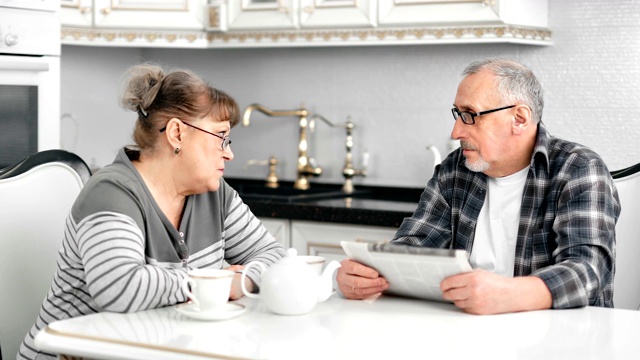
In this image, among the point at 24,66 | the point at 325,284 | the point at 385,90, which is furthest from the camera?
the point at 385,90

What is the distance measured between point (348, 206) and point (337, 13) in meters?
0.74

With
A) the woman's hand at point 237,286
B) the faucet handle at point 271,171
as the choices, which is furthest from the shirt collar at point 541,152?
the faucet handle at point 271,171

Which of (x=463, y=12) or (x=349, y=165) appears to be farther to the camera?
(x=349, y=165)

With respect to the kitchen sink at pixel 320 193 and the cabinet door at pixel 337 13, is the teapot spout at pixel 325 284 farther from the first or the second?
the cabinet door at pixel 337 13

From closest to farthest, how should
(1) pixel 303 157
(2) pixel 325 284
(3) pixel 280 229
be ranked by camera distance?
(2) pixel 325 284 → (3) pixel 280 229 → (1) pixel 303 157

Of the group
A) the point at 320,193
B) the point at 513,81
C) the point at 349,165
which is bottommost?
the point at 320,193

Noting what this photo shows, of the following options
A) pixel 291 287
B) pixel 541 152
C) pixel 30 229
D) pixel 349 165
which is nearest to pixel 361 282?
pixel 291 287

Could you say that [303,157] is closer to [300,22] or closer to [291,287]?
[300,22]

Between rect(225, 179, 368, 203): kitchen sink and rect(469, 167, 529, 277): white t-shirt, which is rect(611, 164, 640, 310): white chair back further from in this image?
rect(225, 179, 368, 203): kitchen sink

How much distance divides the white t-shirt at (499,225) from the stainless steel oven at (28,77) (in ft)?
5.42

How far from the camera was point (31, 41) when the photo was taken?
10.6ft

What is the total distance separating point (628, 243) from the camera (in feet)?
8.54

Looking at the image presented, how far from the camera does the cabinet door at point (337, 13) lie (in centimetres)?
342

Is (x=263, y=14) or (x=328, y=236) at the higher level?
(x=263, y=14)
